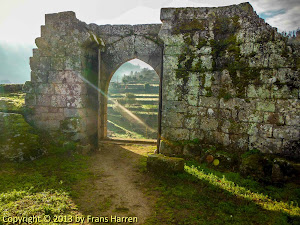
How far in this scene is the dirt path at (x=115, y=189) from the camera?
3.79m

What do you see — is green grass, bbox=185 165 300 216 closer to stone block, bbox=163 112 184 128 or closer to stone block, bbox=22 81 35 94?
stone block, bbox=163 112 184 128

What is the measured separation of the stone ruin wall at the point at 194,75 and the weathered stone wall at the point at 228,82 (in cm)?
2

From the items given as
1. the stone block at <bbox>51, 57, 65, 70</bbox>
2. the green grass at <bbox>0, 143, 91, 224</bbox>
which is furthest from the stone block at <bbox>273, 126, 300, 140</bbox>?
the stone block at <bbox>51, 57, 65, 70</bbox>

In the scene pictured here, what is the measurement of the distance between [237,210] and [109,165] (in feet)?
12.1

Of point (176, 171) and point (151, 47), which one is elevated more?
point (151, 47)

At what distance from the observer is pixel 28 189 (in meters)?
4.28

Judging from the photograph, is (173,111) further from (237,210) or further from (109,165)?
(237,210)

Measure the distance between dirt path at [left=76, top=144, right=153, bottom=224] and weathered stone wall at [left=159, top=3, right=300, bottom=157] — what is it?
1355mm

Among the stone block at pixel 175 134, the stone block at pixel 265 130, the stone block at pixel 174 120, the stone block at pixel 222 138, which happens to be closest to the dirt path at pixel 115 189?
the stone block at pixel 175 134

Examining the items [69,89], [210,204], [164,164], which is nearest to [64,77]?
[69,89]

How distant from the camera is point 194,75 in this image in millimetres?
6133

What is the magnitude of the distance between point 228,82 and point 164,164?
2865 millimetres

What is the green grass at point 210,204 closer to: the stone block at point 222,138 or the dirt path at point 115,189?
the dirt path at point 115,189

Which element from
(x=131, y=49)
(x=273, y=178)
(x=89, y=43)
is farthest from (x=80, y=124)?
(x=273, y=178)
